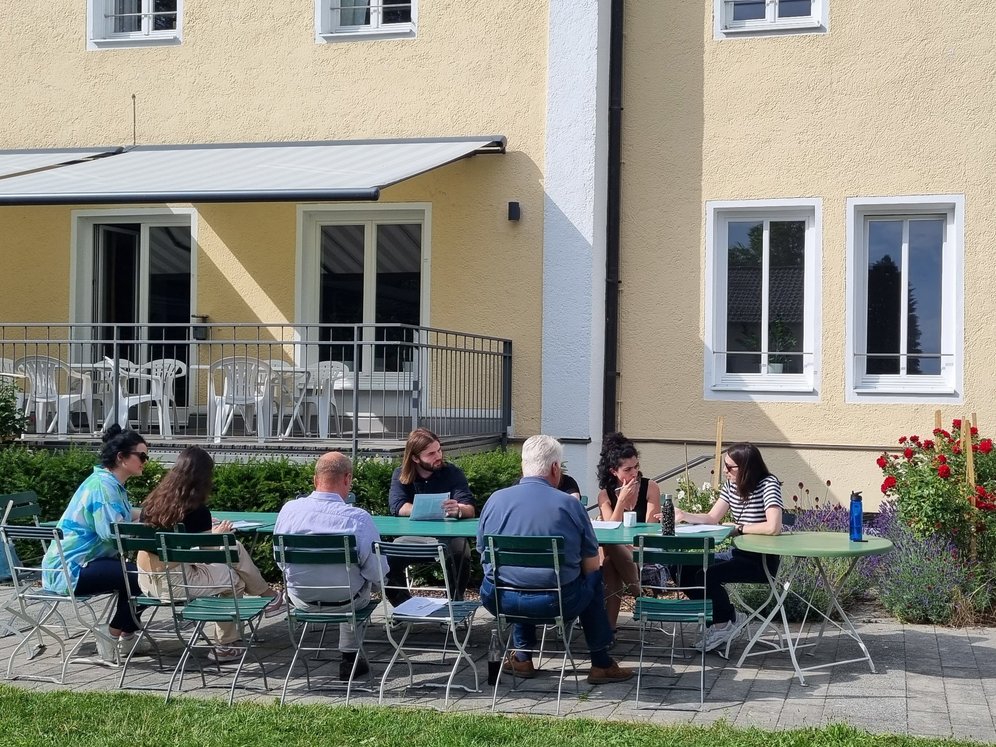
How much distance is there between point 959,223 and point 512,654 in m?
7.06

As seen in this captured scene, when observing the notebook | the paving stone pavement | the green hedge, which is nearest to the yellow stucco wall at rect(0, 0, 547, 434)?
the green hedge

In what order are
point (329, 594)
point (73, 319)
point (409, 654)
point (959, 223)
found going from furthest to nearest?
point (73, 319), point (959, 223), point (409, 654), point (329, 594)

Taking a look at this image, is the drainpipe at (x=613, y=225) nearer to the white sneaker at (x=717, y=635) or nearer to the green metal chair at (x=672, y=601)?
the white sneaker at (x=717, y=635)

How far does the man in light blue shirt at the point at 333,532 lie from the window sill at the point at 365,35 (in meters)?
→ 7.29

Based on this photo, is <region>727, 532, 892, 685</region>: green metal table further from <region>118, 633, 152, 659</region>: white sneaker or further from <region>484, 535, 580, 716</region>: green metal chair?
<region>118, 633, 152, 659</region>: white sneaker

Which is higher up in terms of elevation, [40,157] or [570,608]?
[40,157]

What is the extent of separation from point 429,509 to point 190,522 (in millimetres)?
1629

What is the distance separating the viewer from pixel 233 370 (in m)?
11.2

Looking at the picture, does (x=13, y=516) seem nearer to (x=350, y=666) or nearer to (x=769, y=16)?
(x=350, y=666)

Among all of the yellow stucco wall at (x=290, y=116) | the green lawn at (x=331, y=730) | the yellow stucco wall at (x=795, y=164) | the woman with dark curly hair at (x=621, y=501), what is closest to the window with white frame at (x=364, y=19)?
the yellow stucco wall at (x=290, y=116)

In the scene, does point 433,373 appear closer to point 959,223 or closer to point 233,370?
point 233,370

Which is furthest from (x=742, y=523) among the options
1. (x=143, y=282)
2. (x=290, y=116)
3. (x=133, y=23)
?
(x=133, y=23)

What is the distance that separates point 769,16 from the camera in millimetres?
12617

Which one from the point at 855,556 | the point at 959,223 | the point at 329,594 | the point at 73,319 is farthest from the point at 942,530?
the point at 73,319
